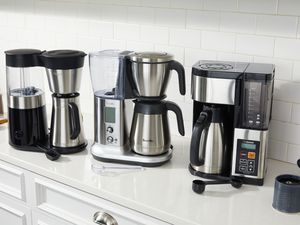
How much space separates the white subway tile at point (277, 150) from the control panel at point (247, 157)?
295 mm

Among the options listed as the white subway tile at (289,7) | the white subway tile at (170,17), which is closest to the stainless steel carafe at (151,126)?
the white subway tile at (170,17)

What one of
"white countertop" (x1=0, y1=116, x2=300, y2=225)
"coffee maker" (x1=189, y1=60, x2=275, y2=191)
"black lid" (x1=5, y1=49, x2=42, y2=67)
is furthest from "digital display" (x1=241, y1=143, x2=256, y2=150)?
"black lid" (x1=5, y1=49, x2=42, y2=67)

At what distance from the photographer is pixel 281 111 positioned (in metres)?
1.67

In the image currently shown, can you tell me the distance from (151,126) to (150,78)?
0.59 ft

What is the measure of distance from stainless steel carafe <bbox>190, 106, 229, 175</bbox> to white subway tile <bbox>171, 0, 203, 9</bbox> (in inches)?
19.5

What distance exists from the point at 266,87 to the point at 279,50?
0.28 meters

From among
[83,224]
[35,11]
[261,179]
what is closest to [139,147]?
[83,224]

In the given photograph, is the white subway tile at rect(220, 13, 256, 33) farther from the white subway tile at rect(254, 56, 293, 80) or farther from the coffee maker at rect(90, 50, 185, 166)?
the coffee maker at rect(90, 50, 185, 166)

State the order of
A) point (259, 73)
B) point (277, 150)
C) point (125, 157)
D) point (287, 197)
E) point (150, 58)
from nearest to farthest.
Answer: point (287, 197) → point (259, 73) → point (150, 58) → point (125, 157) → point (277, 150)

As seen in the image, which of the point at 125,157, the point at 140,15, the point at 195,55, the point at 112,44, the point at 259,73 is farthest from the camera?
the point at 112,44

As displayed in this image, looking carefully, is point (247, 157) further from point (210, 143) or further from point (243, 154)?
point (210, 143)

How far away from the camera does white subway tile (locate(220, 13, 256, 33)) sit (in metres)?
1.66

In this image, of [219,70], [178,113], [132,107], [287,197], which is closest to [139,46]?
[132,107]

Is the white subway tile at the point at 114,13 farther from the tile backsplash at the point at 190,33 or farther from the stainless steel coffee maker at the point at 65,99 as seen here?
the stainless steel coffee maker at the point at 65,99
